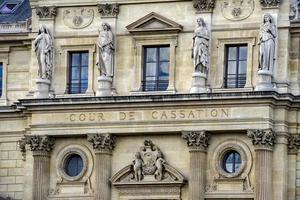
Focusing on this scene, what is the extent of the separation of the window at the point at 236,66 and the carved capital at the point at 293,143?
3.22 meters

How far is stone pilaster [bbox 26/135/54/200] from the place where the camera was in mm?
80438

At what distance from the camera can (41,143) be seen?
80.5 m

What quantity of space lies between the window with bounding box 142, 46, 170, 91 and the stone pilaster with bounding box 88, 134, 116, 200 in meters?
2.95

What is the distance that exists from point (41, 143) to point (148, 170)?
5.22 m

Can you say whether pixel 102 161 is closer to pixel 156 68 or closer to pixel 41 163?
pixel 41 163

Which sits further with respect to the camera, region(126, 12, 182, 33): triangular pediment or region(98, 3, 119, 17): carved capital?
region(98, 3, 119, 17): carved capital

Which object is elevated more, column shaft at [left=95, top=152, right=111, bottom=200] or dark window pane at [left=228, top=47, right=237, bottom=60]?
dark window pane at [left=228, top=47, right=237, bottom=60]

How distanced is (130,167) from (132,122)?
2.06 m

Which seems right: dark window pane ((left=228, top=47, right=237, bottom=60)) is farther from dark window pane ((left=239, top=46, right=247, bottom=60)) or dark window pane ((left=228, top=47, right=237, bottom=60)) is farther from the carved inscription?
the carved inscription

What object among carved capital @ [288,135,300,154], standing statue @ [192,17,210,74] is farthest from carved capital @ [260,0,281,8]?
carved capital @ [288,135,300,154]

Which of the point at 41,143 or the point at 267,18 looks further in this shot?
the point at 41,143

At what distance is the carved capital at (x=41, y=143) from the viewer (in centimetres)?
8050

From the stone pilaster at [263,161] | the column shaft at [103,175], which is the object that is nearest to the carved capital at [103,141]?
the column shaft at [103,175]

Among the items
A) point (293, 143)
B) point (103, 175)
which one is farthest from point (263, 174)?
point (103, 175)
